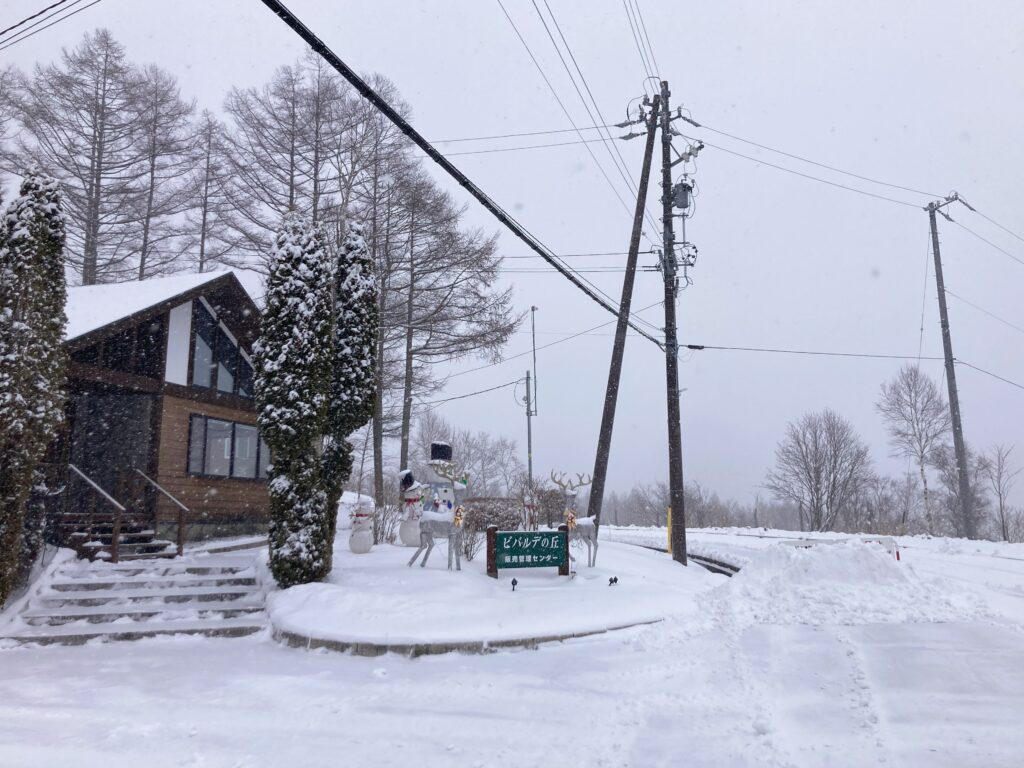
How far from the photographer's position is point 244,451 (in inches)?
704

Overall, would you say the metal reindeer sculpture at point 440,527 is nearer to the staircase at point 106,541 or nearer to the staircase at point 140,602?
the staircase at point 140,602

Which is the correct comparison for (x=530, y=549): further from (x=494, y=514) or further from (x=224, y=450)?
(x=224, y=450)

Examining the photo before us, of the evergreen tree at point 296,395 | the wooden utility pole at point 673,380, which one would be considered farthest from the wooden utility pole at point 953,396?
the evergreen tree at point 296,395

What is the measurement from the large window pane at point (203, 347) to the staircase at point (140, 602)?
564cm

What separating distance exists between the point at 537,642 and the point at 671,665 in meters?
1.84

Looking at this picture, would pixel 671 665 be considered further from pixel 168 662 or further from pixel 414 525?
pixel 414 525

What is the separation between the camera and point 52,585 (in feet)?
33.4

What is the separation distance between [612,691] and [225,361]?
44.9 ft

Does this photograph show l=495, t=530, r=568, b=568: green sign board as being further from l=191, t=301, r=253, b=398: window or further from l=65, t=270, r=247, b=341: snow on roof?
l=191, t=301, r=253, b=398: window

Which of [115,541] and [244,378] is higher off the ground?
[244,378]

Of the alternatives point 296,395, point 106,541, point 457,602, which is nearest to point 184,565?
point 106,541

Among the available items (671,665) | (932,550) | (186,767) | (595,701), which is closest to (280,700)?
(186,767)

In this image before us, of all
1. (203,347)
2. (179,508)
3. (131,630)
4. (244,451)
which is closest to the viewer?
(131,630)

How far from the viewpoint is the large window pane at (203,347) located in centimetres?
1630
